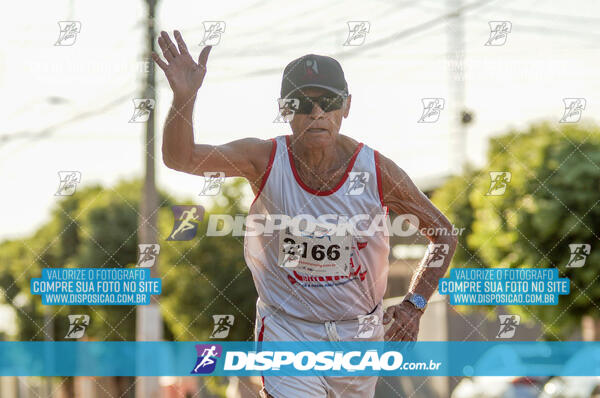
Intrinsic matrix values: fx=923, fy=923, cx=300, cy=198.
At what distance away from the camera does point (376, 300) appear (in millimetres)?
4383

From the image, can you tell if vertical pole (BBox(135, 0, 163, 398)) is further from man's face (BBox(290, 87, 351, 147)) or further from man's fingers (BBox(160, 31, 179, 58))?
man's fingers (BBox(160, 31, 179, 58))

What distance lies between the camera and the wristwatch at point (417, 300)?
4.36 meters

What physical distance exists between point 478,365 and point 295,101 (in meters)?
4.85

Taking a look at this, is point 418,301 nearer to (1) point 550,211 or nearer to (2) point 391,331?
(2) point 391,331

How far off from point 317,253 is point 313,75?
32.5 inches

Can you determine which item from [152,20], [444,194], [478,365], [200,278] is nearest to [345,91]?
[478,365]

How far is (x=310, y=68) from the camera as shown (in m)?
4.25

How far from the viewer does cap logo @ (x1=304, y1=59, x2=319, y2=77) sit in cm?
424

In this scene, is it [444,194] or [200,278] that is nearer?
[444,194]

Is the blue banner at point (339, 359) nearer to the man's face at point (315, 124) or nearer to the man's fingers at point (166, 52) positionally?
the man's face at point (315, 124)

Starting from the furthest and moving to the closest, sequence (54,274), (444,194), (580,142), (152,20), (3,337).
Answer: (3,337) < (444,194) < (580,142) < (152,20) < (54,274)

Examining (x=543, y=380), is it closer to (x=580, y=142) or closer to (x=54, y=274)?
(x=580, y=142)

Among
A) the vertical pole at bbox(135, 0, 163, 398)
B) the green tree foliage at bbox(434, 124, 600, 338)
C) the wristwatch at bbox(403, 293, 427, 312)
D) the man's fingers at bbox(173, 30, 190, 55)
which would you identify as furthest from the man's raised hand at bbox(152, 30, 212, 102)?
the green tree foliage at bbox(434, 124, 600, 338)

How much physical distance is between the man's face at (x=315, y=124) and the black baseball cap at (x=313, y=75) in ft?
0.10
